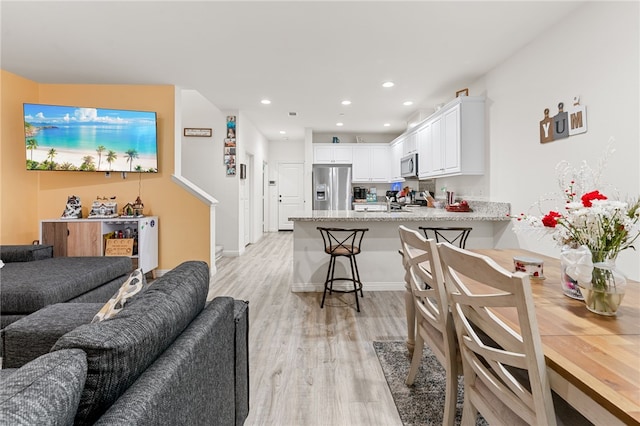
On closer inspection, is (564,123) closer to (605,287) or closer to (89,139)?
(605,287)

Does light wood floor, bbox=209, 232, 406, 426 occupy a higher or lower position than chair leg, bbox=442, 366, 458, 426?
lower

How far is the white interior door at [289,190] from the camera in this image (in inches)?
339

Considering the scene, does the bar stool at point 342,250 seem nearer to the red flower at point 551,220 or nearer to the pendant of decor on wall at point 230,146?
the red flower at point 551,220

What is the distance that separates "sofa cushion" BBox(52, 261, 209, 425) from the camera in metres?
0.68

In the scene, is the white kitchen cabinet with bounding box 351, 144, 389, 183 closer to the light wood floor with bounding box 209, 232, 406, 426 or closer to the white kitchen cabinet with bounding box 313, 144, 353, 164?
the white kitchen cabinet with bounding box 313, 144, 353, 164

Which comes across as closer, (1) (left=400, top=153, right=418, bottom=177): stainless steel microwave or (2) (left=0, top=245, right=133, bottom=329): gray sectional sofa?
(2) (left=0, top=245, right=133, bottom=329): gray sectional sofa

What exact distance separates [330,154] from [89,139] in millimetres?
4444

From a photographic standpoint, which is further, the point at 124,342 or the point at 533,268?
the point at 533,268

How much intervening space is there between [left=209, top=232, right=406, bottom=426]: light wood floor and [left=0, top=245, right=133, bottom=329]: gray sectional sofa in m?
1.14

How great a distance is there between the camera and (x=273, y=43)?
2906 mm

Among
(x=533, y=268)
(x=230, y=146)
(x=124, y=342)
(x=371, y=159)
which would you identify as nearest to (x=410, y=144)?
(x=371, y=159)

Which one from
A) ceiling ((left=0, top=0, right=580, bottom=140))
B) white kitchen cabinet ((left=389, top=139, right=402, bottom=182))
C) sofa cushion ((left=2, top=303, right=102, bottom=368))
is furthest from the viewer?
white kitchen cabinet ((left=389, top=139, right=402, bottom=182))

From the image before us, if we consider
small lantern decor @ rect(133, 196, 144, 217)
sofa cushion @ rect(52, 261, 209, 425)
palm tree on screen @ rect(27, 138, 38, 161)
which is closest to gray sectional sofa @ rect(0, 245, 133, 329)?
small lantern decor @ rect(133, 196, 144, 217)

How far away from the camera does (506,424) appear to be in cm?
100
